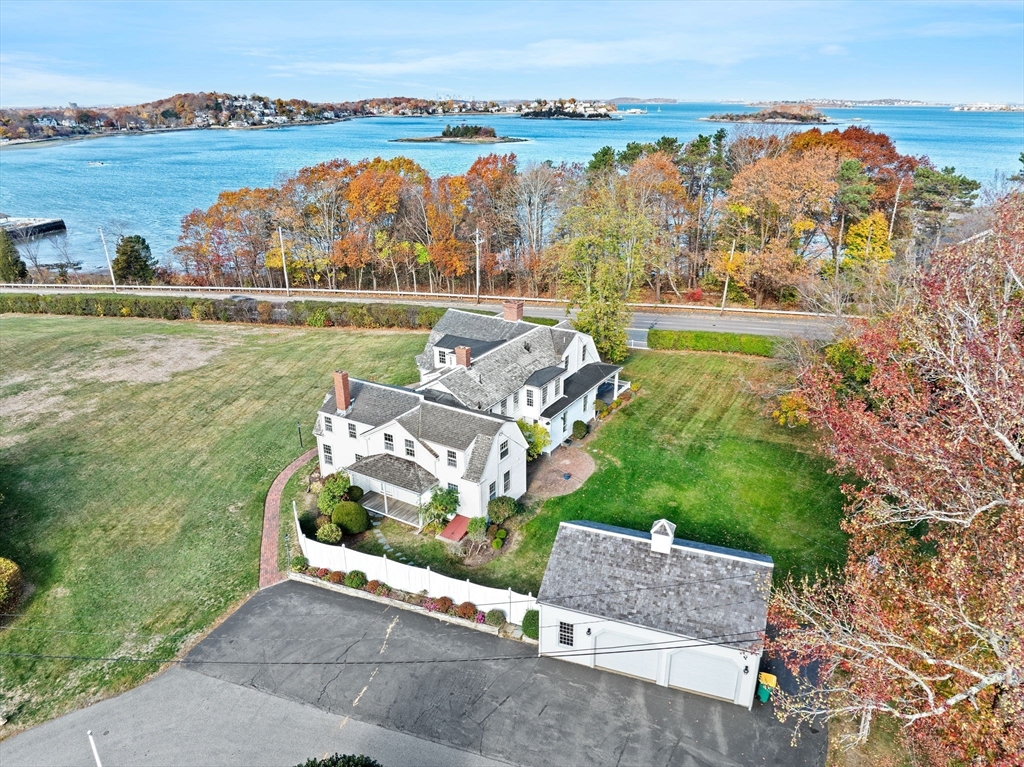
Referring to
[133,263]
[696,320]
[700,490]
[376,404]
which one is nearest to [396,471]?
[376,404]

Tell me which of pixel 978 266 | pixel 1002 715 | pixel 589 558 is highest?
pixel 978 266

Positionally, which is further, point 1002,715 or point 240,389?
point 240,389

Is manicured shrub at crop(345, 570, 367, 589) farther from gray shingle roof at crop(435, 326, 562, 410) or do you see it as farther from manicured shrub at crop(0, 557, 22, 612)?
manicured shrub at crop(0, 557, 22, 612)

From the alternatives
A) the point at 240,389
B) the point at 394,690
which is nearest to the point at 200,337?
the point at 240,389

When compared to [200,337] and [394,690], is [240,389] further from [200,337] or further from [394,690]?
[394,690]

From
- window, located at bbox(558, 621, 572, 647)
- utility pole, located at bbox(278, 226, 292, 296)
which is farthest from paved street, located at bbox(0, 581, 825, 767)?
utility pole, located at bbox(278, 226, 292, 296)

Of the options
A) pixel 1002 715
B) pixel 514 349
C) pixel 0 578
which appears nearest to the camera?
pixel 1002 715
